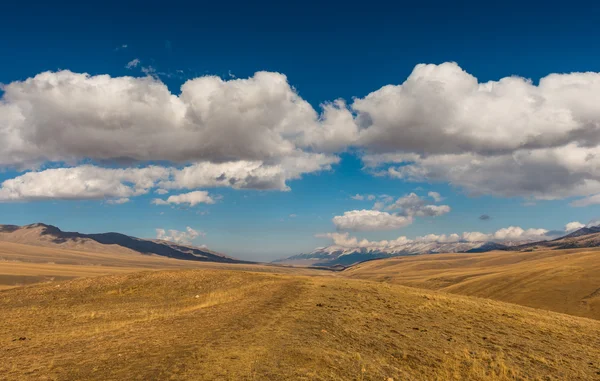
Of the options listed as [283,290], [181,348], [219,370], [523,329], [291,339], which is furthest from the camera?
[283,290]

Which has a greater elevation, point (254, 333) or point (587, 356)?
point (254, 333)

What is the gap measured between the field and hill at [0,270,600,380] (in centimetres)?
10

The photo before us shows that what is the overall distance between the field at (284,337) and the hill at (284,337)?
0.10m

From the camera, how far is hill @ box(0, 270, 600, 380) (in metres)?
17.4

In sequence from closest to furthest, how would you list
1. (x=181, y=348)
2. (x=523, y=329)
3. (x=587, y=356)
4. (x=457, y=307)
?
(x=181, y=348) < (x=587, y=356) < (x=523, y=329) < (x=457, y=307)

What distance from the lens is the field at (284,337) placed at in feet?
57.0

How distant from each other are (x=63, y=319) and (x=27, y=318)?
316 cm

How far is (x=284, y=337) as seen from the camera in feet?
72.6

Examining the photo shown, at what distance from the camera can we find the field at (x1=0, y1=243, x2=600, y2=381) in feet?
57.0

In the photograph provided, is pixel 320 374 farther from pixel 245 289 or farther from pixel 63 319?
pixel 245 289

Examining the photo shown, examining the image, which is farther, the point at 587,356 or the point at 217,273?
the point at 217,273

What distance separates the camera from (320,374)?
16.5 m

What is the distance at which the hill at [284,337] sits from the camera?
57.1 feet

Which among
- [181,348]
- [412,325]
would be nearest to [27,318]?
[181,348]
